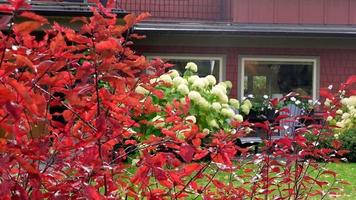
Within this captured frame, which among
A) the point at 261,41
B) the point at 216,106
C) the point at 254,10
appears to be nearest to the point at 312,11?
the point at 254,10

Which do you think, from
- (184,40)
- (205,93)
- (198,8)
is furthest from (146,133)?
(198,8)

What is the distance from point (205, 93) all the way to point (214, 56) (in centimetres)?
414

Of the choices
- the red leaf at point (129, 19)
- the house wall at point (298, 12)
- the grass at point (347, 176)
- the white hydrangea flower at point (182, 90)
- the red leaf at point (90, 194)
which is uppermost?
the house wall at point (298, 12)

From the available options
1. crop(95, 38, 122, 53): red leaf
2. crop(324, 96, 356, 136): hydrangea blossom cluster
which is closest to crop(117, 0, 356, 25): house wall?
crop(324, 96, 356, 136): hydrangea blossom cluster

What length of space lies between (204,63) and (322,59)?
9.27ft

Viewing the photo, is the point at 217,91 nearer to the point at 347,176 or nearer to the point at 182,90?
the point at 182,90

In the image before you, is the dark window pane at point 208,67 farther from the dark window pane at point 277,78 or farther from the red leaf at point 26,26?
the red leaf at point 26,26

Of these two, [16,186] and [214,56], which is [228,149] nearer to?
[16,186]

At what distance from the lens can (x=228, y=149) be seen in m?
2.45

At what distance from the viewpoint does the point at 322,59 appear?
14070mm

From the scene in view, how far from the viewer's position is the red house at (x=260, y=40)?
13423 mm

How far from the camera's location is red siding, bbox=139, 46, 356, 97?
13812 millimetres

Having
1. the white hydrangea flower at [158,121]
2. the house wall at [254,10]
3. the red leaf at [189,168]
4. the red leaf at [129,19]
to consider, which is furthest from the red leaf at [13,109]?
the house wall at [254,10]

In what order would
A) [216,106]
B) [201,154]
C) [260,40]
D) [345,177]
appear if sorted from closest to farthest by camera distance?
[201,154] < [345,177] < [216,106] < [260,40]
